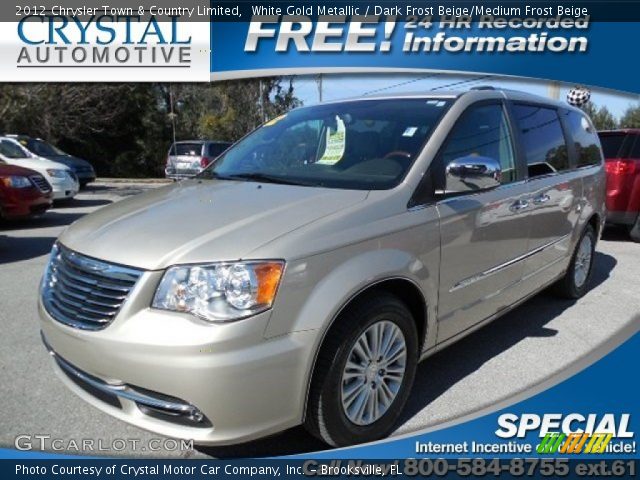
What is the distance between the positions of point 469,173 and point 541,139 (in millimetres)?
1627

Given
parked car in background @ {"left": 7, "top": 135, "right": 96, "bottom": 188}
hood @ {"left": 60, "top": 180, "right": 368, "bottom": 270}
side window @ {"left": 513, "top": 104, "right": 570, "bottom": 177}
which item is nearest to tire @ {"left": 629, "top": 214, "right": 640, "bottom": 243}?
side window @ {"left": 513, "top": 104, "right": 570, "bottom": 177}

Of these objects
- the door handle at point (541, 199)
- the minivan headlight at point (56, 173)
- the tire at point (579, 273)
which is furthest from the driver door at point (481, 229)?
the minivan headlight at point (56, 173)

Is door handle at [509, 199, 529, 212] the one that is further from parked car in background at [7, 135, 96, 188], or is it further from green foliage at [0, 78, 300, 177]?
green foliage at [0, 78, 300, 177]

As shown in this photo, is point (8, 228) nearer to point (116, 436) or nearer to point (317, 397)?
point (116, 436)

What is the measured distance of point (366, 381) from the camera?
2.66 metres

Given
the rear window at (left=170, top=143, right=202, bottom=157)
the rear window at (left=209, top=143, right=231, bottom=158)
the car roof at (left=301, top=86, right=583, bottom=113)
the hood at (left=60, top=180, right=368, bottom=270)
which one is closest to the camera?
the hood at (left=60, top=180, right=368, bottom=270)

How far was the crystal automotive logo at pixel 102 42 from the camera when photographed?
10930 millimetres

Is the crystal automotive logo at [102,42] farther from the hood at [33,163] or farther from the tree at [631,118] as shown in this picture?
the tree at [631,118]

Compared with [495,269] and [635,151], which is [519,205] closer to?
[495,269]

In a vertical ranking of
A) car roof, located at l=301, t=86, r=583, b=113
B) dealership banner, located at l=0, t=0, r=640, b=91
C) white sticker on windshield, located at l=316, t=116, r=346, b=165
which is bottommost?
white sticker on windshield, located at l=316, t=116, r=346, b=165

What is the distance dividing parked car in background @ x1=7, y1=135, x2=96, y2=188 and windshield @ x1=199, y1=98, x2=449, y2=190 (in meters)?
11.2

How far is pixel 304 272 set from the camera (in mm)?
2273

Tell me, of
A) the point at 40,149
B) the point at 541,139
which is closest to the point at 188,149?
the point at 40,149

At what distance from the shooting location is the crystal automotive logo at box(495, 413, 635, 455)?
285 centimetres
